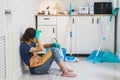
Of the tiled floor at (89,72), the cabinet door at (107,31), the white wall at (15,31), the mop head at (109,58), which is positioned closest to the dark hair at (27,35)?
the white wall at (15,31)

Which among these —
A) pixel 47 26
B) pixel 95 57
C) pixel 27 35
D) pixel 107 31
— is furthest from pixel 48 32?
pixel 27 35

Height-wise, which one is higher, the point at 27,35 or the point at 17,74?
A: the point at 27,35

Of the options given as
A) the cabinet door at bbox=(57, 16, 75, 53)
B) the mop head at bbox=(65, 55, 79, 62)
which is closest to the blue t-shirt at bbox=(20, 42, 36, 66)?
the mop head at bbox=(65, 55, 79, 62)

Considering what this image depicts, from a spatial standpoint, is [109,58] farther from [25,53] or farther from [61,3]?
[25,53]

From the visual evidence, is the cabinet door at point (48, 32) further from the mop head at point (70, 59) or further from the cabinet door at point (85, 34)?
the mop head at point (70, 59)

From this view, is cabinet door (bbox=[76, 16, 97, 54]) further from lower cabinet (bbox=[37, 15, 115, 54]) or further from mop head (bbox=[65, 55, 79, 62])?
mop head (bbox=[65, 55, 79, 62])

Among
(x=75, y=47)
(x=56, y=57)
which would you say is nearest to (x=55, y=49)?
(x=56, y=57)

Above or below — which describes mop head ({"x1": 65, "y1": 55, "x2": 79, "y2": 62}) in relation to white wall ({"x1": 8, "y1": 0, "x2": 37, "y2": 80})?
below

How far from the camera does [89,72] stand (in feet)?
14.8

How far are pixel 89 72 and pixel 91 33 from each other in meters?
1.74

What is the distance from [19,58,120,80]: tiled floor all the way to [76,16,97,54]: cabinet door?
2.36 ft

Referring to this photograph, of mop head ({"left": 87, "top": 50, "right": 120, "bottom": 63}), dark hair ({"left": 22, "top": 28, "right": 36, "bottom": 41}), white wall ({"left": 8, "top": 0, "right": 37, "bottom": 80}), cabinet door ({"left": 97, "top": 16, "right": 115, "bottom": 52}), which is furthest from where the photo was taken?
cabinet door ({"left": 97, "top": 16, "right": 115, "bottom": 52})

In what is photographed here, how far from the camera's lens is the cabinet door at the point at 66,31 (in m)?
6.04

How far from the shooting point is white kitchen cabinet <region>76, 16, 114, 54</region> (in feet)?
19.7
